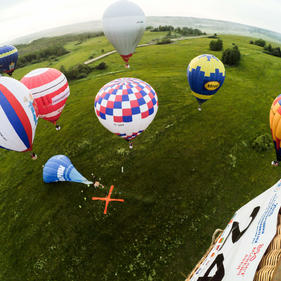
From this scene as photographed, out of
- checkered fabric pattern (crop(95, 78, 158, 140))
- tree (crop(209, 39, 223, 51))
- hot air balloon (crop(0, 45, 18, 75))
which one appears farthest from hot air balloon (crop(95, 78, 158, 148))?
tree (crop(209, 39, 223, 51))

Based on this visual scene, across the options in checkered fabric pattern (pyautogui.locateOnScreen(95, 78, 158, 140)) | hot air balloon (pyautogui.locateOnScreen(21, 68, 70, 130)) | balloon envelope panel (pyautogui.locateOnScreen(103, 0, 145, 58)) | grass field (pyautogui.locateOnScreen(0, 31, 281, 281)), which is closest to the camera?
grass field (pyautogui.locateOnScreen(0, 31, 281, 281))

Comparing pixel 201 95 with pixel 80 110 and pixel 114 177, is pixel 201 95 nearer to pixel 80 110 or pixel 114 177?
pixel 114 177

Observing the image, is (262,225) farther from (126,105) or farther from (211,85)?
(211,85)

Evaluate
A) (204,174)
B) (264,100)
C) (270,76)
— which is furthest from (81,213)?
(270,76)

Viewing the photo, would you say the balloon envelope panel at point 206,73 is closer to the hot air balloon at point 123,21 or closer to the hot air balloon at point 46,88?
→ the hot air balloon at point 123,21

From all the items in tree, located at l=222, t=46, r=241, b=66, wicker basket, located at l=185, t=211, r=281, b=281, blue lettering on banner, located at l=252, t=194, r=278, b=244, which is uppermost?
wicker basket, located at l=185, t=211, r=281, b=281

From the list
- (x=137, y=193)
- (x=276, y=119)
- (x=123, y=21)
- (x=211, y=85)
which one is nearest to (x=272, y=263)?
(x=276, y=119)

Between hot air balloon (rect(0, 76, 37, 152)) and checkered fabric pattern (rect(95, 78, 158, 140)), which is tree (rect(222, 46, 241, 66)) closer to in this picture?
checkered fabric pattern (rect(95, 78, 158, 140))
